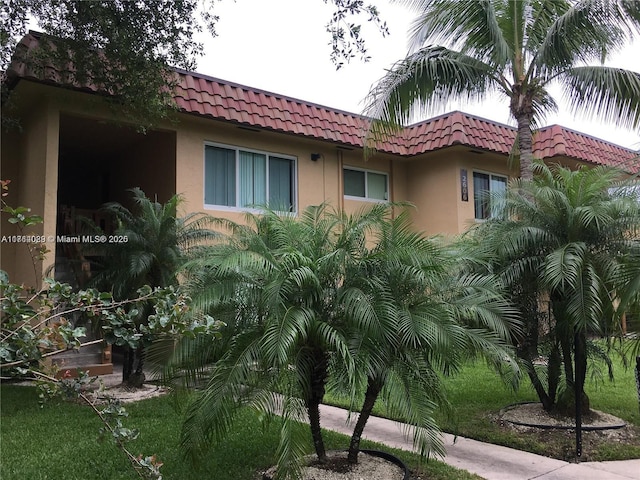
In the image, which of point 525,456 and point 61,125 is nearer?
point 525,456

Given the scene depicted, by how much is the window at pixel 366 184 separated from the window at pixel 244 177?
2055 millimetres

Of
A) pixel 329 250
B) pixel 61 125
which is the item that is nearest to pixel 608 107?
pixel 329 250

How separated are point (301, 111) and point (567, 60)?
5.94 metres

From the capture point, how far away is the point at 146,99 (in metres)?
8.60

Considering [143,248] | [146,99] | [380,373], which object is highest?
[146,99]

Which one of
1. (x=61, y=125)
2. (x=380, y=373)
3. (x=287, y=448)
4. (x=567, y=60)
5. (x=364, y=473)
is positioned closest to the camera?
(x=287, y=448)

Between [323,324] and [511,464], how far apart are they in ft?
9.64

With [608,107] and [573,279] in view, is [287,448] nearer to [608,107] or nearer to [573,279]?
[573,279]

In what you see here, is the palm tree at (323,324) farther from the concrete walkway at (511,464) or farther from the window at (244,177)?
the window at (244,177)

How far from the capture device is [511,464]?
18.5 feet

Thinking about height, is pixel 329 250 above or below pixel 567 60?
below

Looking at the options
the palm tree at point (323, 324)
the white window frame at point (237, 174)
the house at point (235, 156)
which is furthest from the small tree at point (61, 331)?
the white window frame at point (237, 174)

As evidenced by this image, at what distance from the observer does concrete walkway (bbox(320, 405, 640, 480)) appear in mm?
5273

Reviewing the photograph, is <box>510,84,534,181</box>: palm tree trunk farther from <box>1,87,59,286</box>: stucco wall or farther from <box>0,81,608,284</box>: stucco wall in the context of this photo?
<box>1,87,59,286</box>: stucco wall
